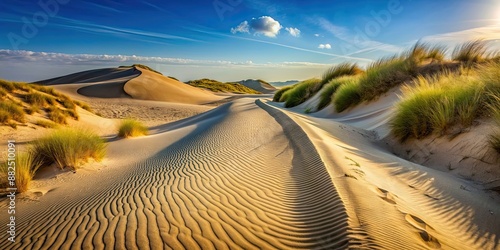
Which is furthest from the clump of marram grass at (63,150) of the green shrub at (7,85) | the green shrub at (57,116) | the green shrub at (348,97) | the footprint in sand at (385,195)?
the green shrub at (348,97)

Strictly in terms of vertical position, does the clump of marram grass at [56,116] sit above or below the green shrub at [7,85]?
below

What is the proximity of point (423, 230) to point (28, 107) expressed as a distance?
11671mm

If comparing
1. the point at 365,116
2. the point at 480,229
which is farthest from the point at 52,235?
the point at 365,116

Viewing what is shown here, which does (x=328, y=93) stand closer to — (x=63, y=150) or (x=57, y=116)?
(x=63, y=150)

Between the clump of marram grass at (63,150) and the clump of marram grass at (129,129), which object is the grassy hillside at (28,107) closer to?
the clump of marram grass at (129,129)

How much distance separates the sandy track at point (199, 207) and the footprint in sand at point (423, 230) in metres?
0.61

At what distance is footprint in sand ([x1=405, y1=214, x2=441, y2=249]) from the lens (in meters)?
2.04

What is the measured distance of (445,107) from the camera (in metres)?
4.57

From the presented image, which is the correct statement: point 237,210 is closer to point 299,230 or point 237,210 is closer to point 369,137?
point 299,230

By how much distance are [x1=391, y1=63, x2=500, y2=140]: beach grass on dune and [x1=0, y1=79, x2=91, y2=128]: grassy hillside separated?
33.0ft

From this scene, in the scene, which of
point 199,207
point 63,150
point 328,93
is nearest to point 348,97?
point 328,93

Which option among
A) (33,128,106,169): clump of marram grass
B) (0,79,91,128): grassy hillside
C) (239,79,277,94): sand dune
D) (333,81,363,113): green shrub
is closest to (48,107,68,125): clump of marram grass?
(0,79,91,128): grassy hillside

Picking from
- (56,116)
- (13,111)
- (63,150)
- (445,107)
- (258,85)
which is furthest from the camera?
(258,85)

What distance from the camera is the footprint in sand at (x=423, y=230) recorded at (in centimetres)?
204
